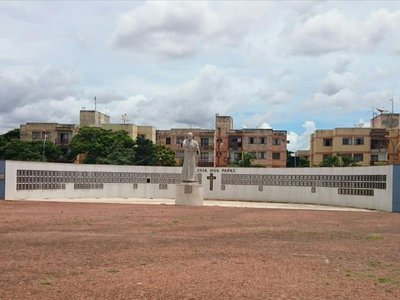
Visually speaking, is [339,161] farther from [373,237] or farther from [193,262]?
[193,262]

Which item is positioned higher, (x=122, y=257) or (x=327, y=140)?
(x=327, y=140)

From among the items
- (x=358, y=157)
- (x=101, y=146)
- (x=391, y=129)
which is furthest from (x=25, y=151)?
(x=391, y=129)

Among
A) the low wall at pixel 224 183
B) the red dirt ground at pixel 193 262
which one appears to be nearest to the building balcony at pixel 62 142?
the low wall at pixel 224 183

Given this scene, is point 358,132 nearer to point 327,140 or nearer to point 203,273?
point 327,140

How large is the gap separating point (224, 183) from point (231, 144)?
33994mm

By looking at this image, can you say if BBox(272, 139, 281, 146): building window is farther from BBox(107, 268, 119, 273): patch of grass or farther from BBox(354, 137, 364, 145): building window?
BBox(107, 268, 119, 273): patch of grass

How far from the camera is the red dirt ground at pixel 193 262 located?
26.8ft

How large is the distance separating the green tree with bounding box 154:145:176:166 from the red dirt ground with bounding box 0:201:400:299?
164ft

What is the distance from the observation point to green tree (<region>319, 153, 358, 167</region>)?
219 feet

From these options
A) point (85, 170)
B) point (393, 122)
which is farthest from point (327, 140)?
point (85, 170)

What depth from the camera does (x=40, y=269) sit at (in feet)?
31.6

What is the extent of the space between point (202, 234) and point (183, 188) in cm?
1793

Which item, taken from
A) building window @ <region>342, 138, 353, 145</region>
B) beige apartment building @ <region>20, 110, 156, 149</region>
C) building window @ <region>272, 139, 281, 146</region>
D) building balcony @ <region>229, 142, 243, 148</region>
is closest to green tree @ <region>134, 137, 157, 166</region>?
beige apartment building @ <region>20, 110, 156, 149</region>

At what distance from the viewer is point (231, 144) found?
79.5 metres
